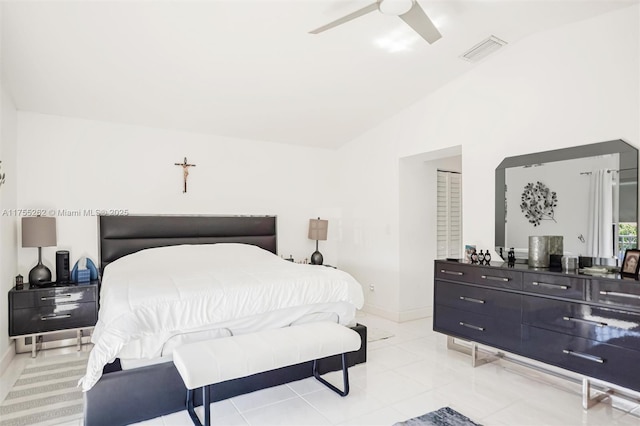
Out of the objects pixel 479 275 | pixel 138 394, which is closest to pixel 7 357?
pixel 138 394

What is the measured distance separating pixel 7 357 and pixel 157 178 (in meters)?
2.23

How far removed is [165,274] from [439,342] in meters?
2.86

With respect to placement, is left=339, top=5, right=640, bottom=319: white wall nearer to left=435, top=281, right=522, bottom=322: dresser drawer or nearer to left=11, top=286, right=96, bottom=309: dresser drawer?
left=435, top=281, right=522, bottom=322: dresser drawer

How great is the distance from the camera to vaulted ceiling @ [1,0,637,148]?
266 centimetres

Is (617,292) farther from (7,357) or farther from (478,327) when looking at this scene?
(7,357)

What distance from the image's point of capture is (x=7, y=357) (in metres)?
3.27

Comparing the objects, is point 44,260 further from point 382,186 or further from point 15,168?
point 382,186

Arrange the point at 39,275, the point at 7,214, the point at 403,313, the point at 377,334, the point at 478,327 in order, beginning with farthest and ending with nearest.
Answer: the point at 403,313 → the point at 377,334 → the point at 39,275 → the point at 7,214 → the point at 478,327

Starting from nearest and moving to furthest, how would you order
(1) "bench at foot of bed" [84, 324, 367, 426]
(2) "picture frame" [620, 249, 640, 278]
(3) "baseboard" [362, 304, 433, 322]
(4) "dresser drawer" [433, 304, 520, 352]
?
(1) "bench at foot of bed" [84, 324, 367, 426]
(2) "picture frame" [620, 249, 640, 278]
(4) "dresser drawer" [433, 304, 520, 352]
(3) "baseboard" [362, 304, 433, 322]

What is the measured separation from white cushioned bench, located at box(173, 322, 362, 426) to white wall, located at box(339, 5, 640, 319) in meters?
2.02

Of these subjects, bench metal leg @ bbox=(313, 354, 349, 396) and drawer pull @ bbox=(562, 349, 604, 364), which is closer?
drawer pull @ bbox=(562, 349, 604, 364)

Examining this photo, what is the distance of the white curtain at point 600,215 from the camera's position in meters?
2.90

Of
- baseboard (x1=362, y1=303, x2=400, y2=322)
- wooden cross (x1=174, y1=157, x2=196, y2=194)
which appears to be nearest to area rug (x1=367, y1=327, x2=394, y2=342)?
baseboard (x1=362, y1=303, x2=400, y2=322)

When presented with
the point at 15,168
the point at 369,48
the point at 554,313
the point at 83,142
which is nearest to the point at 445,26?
the point at 369,48
